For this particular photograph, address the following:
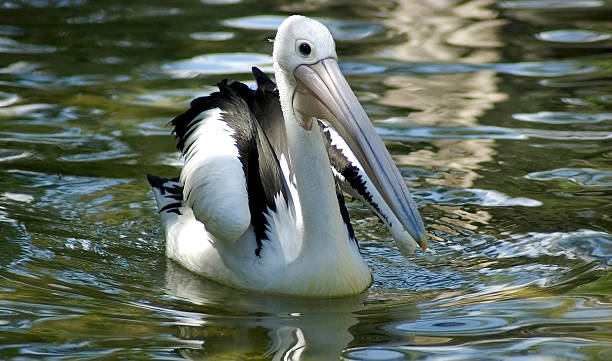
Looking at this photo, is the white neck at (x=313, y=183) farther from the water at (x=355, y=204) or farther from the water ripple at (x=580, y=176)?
the water ripple at (x=580, y=176)

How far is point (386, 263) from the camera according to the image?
566 centimetres

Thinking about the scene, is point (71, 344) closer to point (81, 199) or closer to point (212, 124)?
point (212, 124)

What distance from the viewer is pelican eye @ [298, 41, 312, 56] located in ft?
15.9

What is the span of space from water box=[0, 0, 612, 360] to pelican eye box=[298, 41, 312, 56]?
3.87 feet

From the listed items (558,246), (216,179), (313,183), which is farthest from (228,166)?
(558,246)

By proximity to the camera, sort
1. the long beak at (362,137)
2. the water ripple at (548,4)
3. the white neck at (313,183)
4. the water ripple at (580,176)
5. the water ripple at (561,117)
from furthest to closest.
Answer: the water ripple at (548,4) → the water ripple at (561,117) → the water ripple at (580,176) → the white neck at (313,183) → the long beak at (362,137)

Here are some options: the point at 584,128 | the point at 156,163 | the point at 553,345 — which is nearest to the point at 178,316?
the point at 553,345

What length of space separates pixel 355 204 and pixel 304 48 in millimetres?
2036

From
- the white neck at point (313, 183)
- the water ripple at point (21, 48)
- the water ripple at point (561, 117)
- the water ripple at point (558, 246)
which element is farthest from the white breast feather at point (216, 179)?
the water ripple at point (21, 48)

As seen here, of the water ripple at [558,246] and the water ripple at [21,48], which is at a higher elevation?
the water ripple at [21,48]

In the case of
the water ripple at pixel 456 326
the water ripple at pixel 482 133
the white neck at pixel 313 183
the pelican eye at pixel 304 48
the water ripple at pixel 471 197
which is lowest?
the water ripple at pixel 456 326

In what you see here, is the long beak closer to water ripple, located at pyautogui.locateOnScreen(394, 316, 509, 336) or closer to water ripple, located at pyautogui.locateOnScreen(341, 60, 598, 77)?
water ripple, located at pyautogui.locateOnScreen(394, 316, 509, 336)

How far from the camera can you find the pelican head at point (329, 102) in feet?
15.4

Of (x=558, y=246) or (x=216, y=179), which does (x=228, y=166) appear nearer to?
(x=216, y=179)
